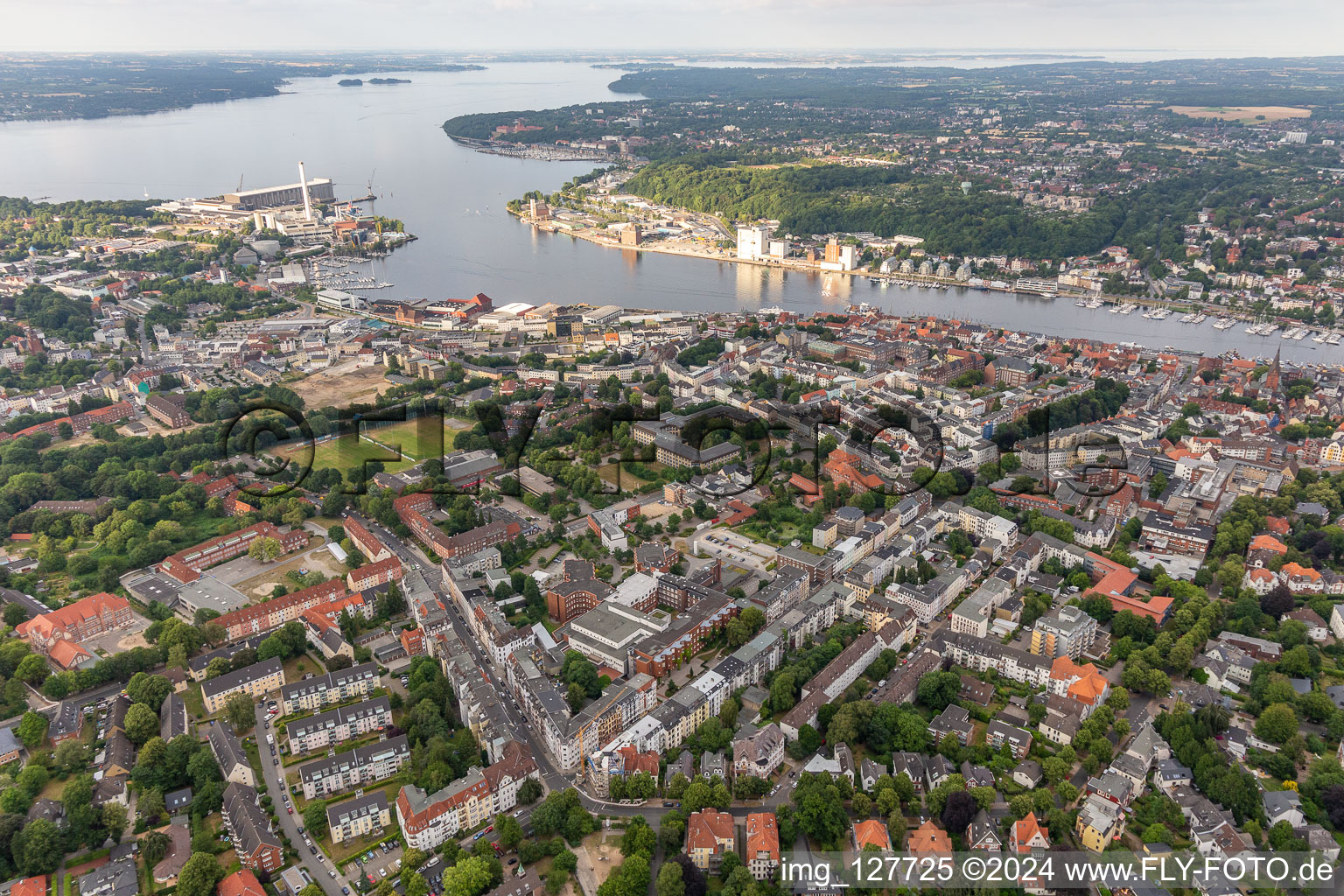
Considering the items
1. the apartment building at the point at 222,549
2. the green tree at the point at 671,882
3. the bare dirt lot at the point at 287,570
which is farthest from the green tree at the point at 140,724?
the green tree at the point at 671,882

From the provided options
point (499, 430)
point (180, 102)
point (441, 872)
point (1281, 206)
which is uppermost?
point (180, 102)

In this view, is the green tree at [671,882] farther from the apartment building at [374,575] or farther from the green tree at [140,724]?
the apartment building at [374,575]

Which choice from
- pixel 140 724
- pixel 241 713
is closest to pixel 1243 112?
pixel 241 713

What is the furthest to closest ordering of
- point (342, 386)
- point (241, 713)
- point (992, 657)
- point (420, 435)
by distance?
point (342, 386) < point (420, 435) < point (992, 657) < point (241, 713)

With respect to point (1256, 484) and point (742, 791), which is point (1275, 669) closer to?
point (1256, 484)

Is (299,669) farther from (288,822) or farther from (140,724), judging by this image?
(288,822)

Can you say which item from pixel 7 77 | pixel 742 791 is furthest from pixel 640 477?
pixel 7 77

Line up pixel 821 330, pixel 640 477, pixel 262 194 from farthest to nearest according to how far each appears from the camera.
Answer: pixel 262 194
pixel 821 330
pixel 640 477
